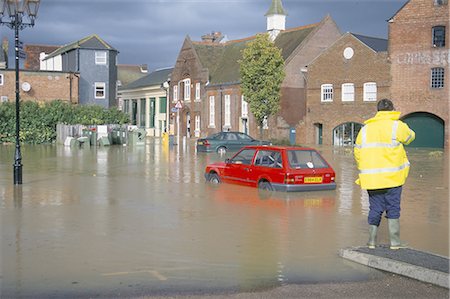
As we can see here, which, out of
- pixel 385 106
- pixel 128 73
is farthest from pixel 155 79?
pixel 385 106

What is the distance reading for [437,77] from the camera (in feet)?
124

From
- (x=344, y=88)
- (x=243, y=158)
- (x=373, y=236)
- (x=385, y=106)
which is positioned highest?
(x=344, y=88)

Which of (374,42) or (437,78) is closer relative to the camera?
(437,78)

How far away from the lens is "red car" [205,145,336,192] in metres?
14.7

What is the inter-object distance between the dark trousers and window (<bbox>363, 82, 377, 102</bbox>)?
34406 millimetres

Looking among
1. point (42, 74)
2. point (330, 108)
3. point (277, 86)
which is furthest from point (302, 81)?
point (42, 74)

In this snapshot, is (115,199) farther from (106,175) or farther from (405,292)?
(405,292)

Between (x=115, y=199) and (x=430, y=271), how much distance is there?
28.5ft

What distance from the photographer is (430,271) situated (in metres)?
6.52

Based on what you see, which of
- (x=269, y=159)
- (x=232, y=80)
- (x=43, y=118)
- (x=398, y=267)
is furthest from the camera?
(x=232, y=80)

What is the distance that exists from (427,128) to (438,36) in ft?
20.1

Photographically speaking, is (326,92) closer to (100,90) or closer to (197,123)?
(197,123)

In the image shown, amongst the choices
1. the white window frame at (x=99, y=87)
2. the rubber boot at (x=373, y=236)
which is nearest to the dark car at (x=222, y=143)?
the rubber boot at (x=373, y=236)

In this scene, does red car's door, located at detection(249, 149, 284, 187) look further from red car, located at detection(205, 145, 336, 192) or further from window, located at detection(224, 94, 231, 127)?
window, located at detection(224, 94, 231, 127)
